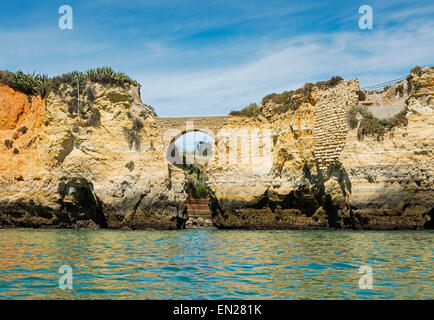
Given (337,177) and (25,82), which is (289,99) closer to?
(337,177)

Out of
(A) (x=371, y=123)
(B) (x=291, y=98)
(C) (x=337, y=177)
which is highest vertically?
(B) (x=291, y=98)

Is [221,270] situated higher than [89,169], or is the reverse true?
[89,169]

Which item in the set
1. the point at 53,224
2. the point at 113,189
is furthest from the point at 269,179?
the point at 53,224

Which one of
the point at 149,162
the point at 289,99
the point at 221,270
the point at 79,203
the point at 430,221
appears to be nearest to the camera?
the point at 221,270

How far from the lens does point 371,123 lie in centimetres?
2005

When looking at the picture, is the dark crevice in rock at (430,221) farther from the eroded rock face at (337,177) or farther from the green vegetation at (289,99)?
the green vegetation at (289,99)

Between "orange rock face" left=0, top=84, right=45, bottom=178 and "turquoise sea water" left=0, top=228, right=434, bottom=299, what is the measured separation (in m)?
11.8

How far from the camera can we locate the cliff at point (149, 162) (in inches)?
850

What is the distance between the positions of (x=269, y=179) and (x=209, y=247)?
1091 centimetres

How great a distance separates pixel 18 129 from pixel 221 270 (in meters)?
19.9

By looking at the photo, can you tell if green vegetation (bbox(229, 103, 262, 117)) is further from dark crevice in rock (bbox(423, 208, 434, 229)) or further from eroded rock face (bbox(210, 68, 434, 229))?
dark crevice in rock (bbox(423, 208, 434, 229))

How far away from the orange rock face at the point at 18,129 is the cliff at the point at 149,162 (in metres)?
0.06

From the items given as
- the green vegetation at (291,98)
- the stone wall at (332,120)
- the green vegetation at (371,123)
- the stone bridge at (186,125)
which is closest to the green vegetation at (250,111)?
the green vegetation at (291,98)

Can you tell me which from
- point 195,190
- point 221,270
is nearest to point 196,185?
point 195,190
